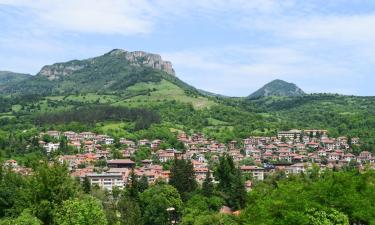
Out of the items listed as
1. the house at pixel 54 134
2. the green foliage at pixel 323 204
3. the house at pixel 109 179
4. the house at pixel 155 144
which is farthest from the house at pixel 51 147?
the green foliage at pixel 323 204

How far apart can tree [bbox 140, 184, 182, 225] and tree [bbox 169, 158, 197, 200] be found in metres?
4.99

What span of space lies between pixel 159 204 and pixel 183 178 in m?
9.45

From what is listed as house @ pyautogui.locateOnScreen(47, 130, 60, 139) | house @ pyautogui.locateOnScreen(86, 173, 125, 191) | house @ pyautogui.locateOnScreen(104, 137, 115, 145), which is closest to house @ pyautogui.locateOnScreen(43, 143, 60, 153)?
house @ pyautogui.locateOnScreen(47, 130, 60, 139)

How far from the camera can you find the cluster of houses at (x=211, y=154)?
9562cm

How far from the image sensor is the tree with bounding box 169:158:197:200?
62.6 m

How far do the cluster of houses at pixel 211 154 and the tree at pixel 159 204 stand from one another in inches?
1116

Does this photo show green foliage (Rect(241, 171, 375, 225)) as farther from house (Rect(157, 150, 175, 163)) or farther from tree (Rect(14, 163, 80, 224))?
house (Rect(157, 150, 175, 163))

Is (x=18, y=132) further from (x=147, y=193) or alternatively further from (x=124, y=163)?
(x=147, y=193)

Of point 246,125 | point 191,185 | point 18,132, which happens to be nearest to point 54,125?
point 18,132

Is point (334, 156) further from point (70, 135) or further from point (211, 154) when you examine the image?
point (70, 135)

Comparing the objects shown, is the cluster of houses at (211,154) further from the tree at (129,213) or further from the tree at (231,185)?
the tree at (129,213)

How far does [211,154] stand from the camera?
389 feet

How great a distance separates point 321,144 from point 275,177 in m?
65.7

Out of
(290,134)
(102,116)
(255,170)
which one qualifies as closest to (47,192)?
(255,170)
